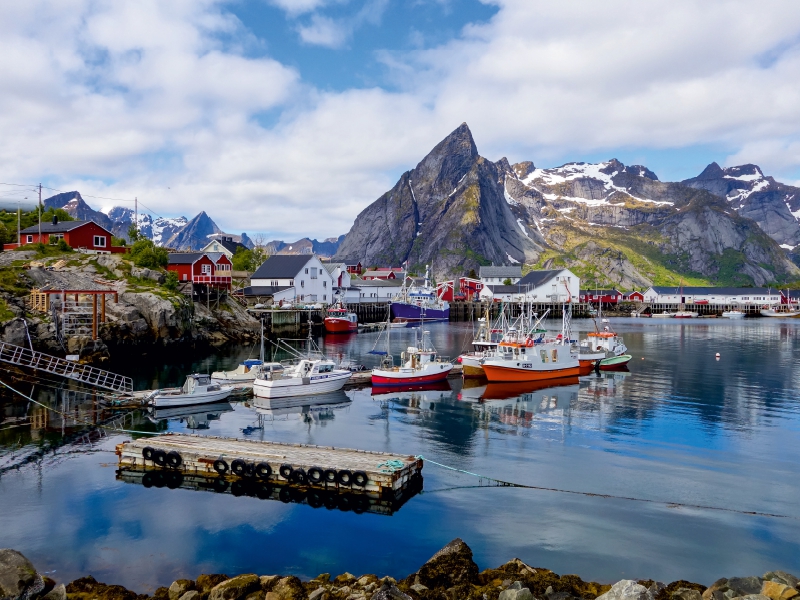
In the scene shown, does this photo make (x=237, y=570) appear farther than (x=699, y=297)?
No

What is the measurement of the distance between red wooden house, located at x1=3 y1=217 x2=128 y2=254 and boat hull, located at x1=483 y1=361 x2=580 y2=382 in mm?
52619

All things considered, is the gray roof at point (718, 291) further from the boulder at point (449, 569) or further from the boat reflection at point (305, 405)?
the boulder at point (449, 569)

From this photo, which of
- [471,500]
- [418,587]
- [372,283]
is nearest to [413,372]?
[471,500]

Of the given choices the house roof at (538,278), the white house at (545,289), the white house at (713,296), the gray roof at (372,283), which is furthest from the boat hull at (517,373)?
the white house at (713,296)

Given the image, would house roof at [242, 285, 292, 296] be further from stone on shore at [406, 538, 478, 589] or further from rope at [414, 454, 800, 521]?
stone on shore at [406, 538, 478, 589]

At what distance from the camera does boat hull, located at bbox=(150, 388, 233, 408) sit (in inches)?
1542

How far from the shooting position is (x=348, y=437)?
33.5 m

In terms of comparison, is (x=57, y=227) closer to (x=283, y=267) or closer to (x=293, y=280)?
(x=293, y=280)

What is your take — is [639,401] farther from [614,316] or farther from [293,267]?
[614,316]

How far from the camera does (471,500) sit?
24031 mm

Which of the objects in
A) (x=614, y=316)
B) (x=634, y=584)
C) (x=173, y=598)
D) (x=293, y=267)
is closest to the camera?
(x=634, y=584)

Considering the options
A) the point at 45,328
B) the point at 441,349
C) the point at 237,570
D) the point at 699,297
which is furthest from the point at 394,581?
the point at 699,297

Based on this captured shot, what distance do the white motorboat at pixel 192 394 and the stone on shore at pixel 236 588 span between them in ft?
83.5

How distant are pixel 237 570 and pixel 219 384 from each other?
27636mm
